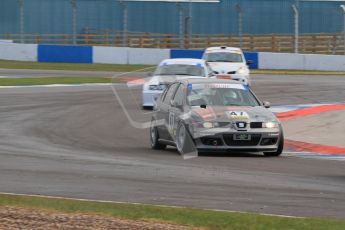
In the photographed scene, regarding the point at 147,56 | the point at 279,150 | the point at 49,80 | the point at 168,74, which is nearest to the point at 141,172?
the point at 279,150

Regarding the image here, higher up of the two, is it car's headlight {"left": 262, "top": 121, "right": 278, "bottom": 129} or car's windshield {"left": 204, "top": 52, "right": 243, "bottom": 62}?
car's windshield {"left": 204, "top": 52, "right": 243, "bottom": 62}

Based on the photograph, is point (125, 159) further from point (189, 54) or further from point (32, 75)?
point (189, 54)

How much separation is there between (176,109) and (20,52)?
36087 millimetres

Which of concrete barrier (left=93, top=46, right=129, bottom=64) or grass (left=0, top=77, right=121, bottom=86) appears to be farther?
concrete barrier (left=93, top=46, right=129, bottom=64)

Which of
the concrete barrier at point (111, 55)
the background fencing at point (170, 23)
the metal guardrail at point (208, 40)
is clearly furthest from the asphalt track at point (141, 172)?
the background fencing at point (170, 23)

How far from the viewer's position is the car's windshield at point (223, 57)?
111ft

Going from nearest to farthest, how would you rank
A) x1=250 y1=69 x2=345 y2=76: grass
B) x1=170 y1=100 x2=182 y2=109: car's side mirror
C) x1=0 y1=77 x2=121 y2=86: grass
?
x1=170 y1=100 x2=182 y2=109: car's side mirror < x1=0 y1=77 x2=121 y2=86: grass < x1=250 y1=69 x2=345 y2=76: grass

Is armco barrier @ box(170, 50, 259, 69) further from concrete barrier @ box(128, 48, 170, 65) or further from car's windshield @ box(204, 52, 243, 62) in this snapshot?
car's windshield @ box(204, 52, 243, 62)

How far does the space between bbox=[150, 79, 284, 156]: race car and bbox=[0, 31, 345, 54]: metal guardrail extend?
1422 inches

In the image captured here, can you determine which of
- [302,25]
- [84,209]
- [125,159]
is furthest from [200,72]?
[302,25]

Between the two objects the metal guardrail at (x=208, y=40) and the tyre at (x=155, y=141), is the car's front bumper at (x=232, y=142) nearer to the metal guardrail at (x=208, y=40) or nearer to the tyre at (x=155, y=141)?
the tyre at (x=155, y=141)

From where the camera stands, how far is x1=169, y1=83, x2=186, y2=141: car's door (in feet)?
53.4

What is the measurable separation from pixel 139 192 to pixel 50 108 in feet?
47.6

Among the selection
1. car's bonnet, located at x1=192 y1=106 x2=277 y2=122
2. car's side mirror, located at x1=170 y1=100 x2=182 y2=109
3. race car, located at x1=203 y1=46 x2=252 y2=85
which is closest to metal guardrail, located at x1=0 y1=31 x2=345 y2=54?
race car, located at x1=203 y1=46 x2=252 y2=85
